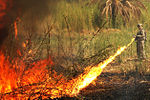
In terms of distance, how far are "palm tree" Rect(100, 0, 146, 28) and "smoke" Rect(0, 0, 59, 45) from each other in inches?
294

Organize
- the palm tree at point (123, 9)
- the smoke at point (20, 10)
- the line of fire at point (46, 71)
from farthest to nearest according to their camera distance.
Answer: the palm tree at point (123, 9)
the line of fire at point (46, 71)
the smoke at point (20, 10)

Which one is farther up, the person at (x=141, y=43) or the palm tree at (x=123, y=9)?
the palm tree at (x=123, y=9)

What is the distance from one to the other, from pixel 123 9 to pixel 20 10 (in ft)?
29.0

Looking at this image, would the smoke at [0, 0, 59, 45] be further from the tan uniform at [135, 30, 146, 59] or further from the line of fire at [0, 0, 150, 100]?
the tan uniform at [135, 30, 146, 59]

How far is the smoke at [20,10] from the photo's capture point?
382 cm

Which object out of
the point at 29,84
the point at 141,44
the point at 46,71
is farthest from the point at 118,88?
the point at 141,44

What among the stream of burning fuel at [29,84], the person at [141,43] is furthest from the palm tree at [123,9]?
the stream of burning fuel at [29,84]

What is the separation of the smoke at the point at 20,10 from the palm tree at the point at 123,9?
748 cm

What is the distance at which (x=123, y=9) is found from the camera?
39.5ft

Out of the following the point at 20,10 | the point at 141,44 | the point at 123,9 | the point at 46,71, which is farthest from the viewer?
the point at 123,9

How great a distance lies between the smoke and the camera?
3824 mm

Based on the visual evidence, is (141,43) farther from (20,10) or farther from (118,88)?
(20,10)

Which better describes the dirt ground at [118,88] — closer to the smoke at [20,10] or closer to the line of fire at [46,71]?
the line of fire at [46,71]

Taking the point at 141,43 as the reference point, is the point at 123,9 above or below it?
above
